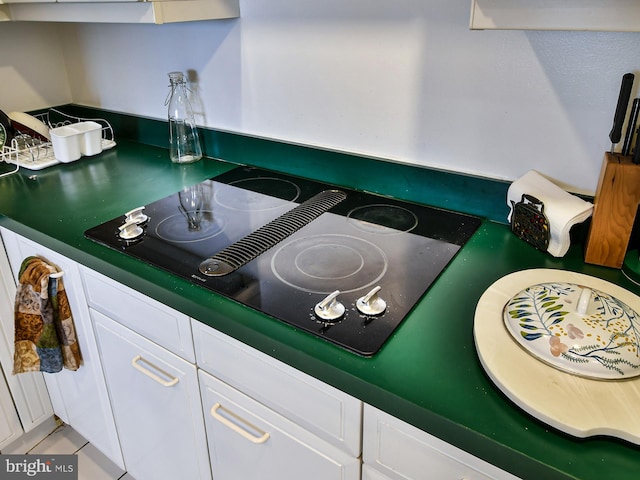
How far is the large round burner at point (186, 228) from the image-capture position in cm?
116

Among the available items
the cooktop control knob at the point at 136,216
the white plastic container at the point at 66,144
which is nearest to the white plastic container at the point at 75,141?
the white plastic container at the point at 66,144

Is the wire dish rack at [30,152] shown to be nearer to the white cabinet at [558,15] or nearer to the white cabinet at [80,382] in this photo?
the white cabinet at [80,382]

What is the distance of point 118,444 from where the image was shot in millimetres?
1489

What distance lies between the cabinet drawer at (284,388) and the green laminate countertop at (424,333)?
0.11ft

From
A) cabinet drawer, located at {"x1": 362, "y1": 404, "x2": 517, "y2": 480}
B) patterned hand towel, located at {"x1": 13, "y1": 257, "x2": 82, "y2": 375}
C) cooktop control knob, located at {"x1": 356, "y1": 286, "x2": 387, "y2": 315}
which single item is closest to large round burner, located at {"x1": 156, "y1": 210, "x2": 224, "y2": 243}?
patterned hand towel, located at {"x1": 13, "y1": 257, "x2": 82, "y2": 375}

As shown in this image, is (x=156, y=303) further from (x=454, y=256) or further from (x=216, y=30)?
(x=216, y=30)

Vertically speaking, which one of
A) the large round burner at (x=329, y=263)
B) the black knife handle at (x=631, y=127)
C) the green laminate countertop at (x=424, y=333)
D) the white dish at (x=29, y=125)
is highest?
the black knife handle at (x=631, y=127)

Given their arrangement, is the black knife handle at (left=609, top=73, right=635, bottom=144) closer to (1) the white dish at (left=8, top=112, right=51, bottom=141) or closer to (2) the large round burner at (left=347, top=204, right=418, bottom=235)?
(2) the large round burner at (left=347, top=204, right=418, bottom=235)

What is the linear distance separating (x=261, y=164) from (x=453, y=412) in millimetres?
1051

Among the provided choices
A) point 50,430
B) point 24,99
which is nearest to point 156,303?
point 50,430

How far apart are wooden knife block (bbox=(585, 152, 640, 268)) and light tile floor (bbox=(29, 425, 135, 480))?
1536 mm

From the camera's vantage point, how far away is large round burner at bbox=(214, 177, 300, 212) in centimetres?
133

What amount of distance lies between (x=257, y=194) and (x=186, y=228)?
0.84ft

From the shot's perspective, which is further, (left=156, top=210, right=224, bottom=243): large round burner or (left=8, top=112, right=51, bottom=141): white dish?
(left=8, top=112, right=51, bottom=141): white dish
